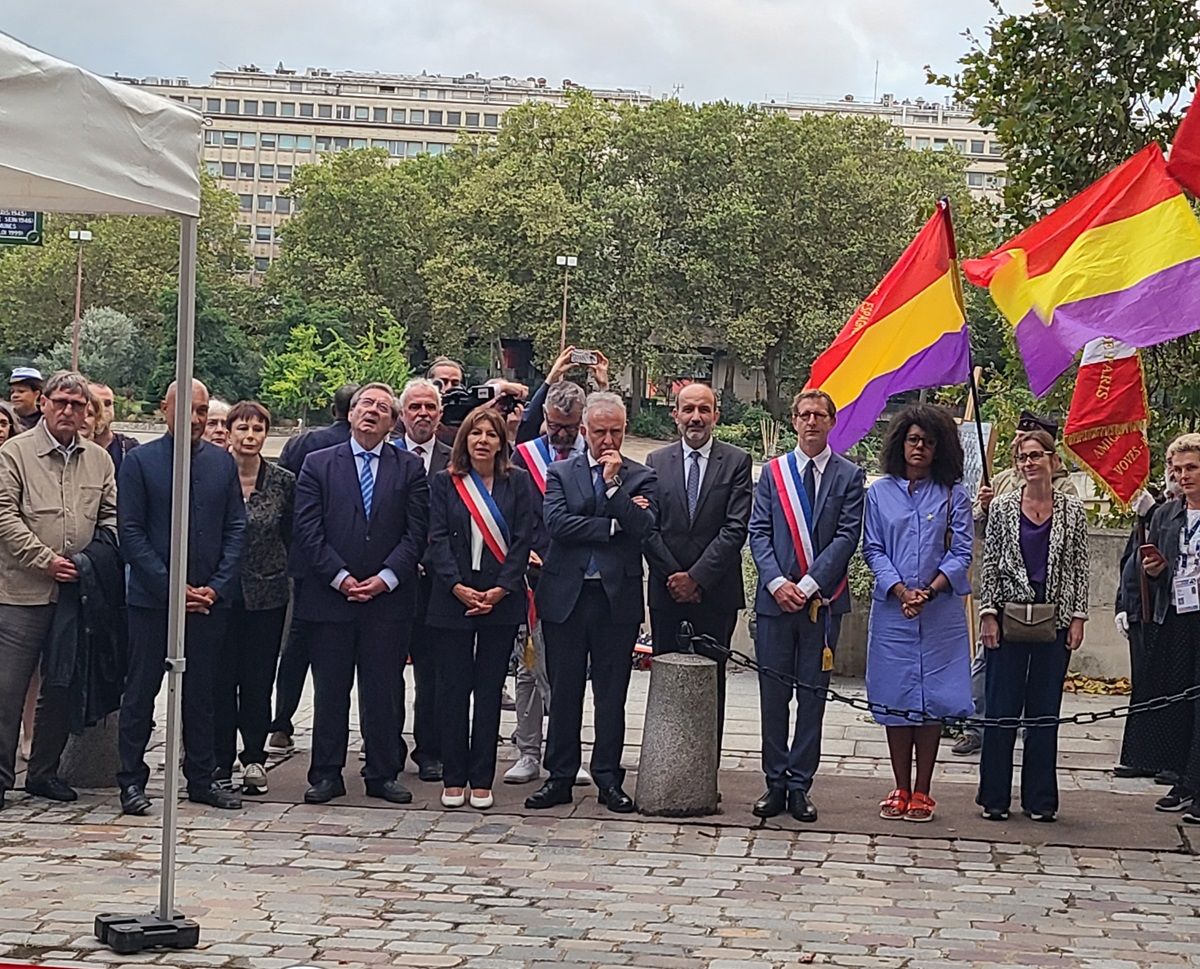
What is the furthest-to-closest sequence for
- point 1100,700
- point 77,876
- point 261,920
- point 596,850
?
point 1100,700, point 596,850, point 77,876, point 261,920

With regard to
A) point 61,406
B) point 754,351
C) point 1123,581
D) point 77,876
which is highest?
point 754,351

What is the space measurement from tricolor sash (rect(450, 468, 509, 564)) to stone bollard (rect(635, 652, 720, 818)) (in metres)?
1.02

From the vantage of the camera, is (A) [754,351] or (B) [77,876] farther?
(A) [754,351]

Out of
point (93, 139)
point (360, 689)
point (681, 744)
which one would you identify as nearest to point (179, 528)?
point (93, 139)

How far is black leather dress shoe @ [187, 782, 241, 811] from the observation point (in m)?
9.05

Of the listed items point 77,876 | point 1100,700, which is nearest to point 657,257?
point 1100,700

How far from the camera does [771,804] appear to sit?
921 cm

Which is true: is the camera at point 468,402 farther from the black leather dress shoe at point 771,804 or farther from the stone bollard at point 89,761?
the black leather dress shoe at point 771,804

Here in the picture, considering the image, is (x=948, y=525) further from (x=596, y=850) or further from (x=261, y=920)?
(x=261, y=920)

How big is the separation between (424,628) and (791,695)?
2038mm

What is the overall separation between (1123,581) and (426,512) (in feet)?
13.6

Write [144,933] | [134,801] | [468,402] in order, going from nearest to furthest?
[144,933] < [134,801] < [468,402]

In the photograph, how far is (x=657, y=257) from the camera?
283 feet

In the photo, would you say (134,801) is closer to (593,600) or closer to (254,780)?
(254,780)
